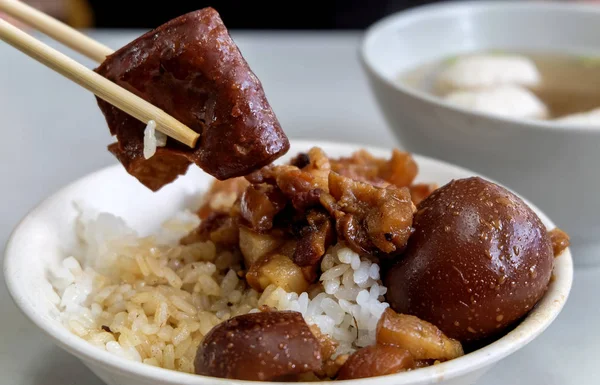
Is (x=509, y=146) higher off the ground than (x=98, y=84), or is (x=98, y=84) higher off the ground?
(x=98, y=84)

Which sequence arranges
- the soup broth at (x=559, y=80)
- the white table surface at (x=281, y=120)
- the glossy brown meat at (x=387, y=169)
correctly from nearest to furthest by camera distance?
the white table surface at (x=281, y=120)
the glossy brown meat at (x=387, y=169)
the soup broth at (x=559, y=80)

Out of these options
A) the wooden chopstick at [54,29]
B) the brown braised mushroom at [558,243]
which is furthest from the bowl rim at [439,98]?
the wooden chopstick at [54,29]

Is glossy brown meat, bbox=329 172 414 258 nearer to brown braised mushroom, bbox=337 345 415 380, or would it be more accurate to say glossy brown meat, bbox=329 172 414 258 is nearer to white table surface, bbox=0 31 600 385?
brown braised mushroom, bbox=337 345 415 380

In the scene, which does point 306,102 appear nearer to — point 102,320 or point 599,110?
point 599,110

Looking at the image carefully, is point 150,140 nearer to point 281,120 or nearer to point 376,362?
point 376,362

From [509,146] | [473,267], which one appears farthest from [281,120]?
[473,267]

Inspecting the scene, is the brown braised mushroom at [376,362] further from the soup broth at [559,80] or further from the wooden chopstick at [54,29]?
the soup broth at [559,80]
